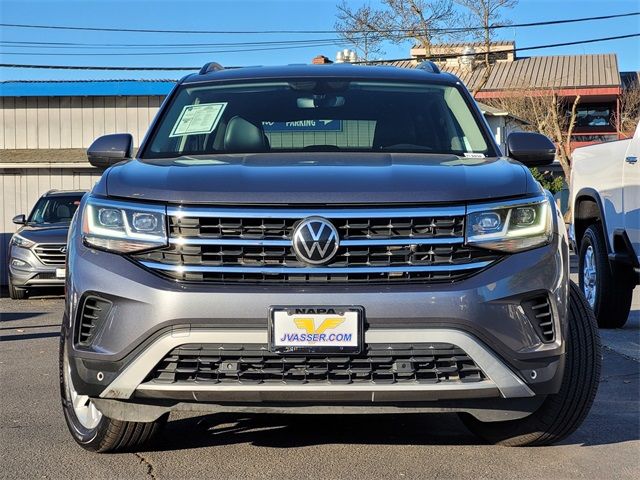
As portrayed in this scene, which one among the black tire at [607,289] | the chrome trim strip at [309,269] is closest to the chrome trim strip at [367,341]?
the chrome trim strip at [309,269]

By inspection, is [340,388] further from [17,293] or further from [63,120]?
[63,120]

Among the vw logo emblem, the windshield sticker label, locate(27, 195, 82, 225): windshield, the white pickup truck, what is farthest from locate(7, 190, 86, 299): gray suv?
the vw logo emblem

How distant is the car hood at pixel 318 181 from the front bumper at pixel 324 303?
326mm

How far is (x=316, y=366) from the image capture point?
3.83m

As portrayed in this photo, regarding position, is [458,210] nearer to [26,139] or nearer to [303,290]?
[303,290]

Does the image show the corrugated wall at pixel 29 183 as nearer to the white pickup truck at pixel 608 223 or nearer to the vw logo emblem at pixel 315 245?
the white pickup truck at pixel 608 223

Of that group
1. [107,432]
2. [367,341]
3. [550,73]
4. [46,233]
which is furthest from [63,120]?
[550,73]

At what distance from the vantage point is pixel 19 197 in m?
20.5

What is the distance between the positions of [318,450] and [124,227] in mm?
1425

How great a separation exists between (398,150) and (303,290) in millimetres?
1461

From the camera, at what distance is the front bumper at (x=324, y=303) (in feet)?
12.3

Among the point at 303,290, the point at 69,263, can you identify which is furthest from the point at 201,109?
the point at 303,290

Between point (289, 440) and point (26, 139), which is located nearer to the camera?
point (289, 440)

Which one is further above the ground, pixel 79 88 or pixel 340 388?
pixel 79 88
